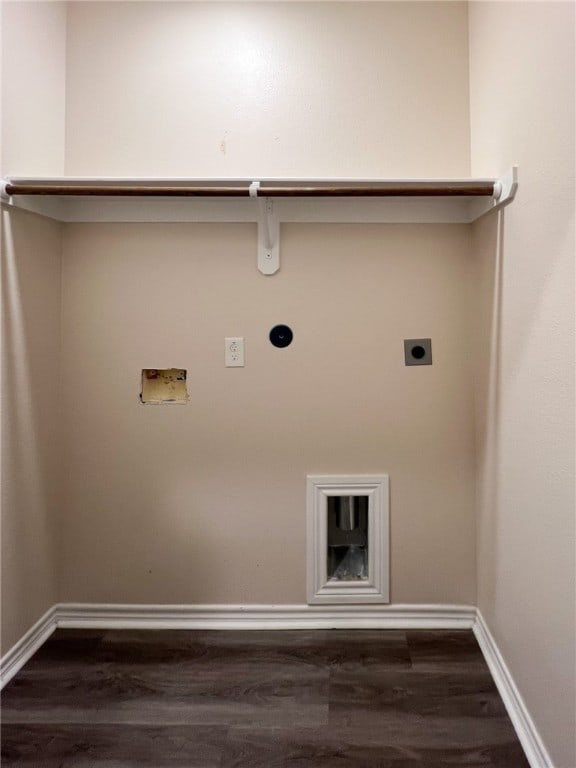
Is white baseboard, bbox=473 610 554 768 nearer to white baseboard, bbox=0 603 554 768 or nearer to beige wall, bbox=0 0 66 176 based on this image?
white baseboard, bbox=0 603 554 768

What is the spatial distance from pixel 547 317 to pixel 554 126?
1.43 ft

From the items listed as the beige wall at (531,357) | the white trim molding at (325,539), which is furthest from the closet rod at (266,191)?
the white trim molding at (325,539)

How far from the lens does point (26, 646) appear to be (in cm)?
169

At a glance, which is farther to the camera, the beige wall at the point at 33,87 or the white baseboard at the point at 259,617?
the white baseboard at the point at 259,617

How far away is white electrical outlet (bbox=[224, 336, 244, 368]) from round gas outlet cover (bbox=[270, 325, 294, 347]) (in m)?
0.12

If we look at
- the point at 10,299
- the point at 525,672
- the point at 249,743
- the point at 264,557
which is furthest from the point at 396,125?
the point at 249,743

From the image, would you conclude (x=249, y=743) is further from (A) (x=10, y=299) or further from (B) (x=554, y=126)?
(B) (x=554, y=126)

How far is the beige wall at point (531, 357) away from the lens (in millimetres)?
1116

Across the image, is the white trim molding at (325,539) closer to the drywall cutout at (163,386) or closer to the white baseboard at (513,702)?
the white baseboard at (513,702)

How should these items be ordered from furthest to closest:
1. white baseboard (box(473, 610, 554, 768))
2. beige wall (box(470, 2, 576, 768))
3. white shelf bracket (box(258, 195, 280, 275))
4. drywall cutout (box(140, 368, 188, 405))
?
1. drywall cutout (box(140, 368, 188, 405))
2. white shelf bracket (box(258, 195, 280, 275))
3. white baseboard (box(473, 610, 554, 768))
4. beige wall (box(470, 2, 576, 768))

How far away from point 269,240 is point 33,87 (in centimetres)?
91

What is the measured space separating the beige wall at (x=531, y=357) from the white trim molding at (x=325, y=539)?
0.34 metres

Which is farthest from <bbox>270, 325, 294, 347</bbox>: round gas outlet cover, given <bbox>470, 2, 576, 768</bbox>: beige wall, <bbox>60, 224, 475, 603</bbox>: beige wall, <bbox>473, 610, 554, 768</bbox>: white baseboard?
<bbox>473, 610, 554, 768</bbox>: white baseboard

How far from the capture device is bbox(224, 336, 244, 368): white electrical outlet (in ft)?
6.07
